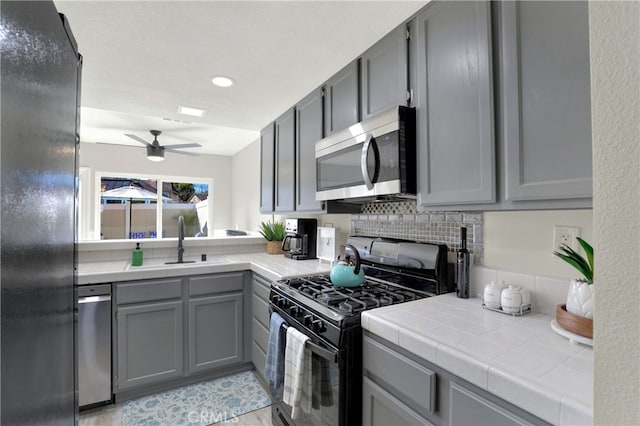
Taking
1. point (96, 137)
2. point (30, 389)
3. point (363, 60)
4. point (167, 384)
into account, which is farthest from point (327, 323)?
point (96, 137)

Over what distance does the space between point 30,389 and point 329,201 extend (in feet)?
5.74

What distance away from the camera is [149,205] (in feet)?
19.0

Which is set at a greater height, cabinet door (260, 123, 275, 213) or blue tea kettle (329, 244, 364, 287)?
cabinet door (260, 123, 275, 213)

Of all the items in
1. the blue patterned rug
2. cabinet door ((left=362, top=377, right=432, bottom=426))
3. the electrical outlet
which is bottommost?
the blue patterned rug

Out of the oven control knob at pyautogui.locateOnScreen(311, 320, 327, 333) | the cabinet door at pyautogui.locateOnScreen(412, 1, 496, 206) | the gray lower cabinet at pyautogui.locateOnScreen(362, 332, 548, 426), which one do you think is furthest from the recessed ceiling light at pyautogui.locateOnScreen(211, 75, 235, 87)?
the gray lower cabinet at pyautogui.locateOnScreen(362, 332, 548, 426)

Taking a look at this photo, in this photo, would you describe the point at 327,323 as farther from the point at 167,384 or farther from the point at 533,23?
the point at 167,384

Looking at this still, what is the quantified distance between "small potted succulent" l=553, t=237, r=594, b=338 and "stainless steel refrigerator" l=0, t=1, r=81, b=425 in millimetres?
1361

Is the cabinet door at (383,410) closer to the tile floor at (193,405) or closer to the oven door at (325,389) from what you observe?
the oven door at (325,389)

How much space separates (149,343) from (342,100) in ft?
7.21

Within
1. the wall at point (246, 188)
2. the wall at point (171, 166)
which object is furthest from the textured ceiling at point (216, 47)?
the wall at point (171, 166)

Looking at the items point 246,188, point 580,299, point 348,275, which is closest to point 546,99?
point 580,299

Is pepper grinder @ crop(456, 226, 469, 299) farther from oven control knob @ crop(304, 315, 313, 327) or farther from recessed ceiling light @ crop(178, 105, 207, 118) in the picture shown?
recessed ceiling light @ crop(178, 105, 207, 118)

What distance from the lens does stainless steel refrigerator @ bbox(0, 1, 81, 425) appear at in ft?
1.49

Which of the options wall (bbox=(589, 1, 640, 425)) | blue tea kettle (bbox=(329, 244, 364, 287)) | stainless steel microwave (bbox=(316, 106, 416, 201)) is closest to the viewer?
wall (bbox=(589, 1, 640, 425))
